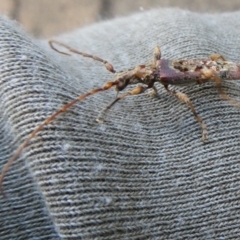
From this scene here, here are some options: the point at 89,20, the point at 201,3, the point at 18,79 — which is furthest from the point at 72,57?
the point at 201,3

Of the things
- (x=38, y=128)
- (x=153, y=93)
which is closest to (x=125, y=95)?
(x=153, y=93)

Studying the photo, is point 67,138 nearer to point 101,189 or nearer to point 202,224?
point 101,189

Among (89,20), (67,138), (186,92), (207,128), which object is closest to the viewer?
(67,138)

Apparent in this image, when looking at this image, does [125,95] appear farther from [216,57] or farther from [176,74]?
[216,57]

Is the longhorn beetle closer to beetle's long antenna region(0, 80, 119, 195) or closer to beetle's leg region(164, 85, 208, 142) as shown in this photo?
beetle's leg region(164, 85, 208, 142)

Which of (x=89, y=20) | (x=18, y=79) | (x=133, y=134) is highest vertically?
(x=18, y=79)

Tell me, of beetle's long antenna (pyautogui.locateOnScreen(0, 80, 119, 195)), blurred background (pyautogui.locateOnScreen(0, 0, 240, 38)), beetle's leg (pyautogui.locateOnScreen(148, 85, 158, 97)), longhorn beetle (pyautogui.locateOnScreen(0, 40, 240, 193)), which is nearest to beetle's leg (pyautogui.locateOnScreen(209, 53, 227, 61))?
longhorn beetle (pyautogui.locateOnScreen(0, 40, 240, 193))

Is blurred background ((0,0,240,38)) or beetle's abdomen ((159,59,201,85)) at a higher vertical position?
beetle's abdomen ((159,59,201,85))
